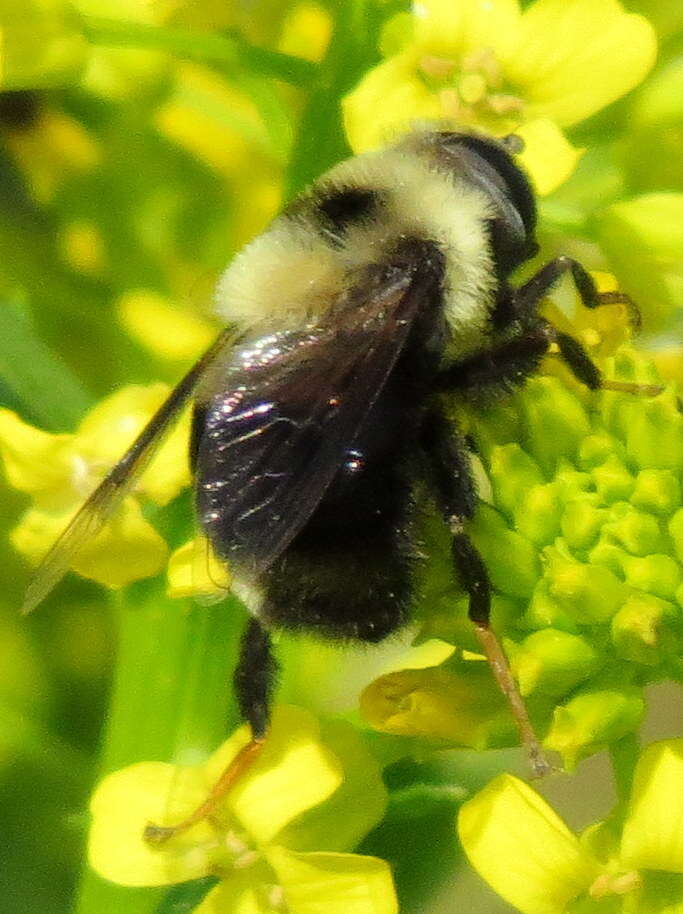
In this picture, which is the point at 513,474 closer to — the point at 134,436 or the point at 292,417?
the point at 292,417

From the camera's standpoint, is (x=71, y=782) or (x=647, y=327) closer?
(x=647, y=327)

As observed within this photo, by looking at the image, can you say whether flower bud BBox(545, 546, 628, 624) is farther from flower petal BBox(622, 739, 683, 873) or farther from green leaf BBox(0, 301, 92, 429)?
green leaf BBox(0, 301, 92, 429)

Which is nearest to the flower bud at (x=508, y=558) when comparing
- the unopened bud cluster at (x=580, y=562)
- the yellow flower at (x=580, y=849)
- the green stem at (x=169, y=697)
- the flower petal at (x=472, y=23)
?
the unopened bud cluster at (x=580, y=562)

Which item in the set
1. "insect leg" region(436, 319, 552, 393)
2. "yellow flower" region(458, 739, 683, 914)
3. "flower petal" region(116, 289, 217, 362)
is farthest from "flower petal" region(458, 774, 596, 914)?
"flower petal" region(116, 289, 217, 362)

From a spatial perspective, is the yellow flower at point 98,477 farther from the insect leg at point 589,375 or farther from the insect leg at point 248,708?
the insect leg at point 589,375

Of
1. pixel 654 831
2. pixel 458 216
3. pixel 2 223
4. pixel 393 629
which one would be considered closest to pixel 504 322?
pixel 458 216

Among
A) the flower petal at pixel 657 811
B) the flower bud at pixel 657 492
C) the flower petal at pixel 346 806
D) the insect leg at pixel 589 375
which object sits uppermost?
the insect leg at pixel 589 375

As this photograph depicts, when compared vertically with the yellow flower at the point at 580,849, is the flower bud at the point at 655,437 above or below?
above

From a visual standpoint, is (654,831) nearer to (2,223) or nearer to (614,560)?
(614,560)
